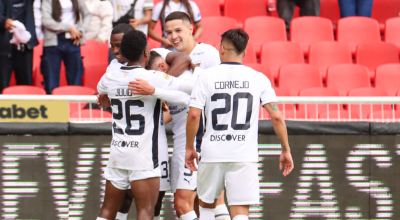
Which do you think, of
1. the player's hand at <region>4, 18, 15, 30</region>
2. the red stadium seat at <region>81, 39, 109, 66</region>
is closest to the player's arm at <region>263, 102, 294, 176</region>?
the player's hand at <region>4, 18, 15, 30</region>

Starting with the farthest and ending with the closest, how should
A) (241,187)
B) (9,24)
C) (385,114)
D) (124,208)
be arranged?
(9,24) < (385,114) < (124,208) < (241,187)

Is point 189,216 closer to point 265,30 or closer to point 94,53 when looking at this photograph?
point 94,53

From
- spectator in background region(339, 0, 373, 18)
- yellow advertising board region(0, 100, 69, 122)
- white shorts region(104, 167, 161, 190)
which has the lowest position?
white shorts region(104, 167, 161, 190)

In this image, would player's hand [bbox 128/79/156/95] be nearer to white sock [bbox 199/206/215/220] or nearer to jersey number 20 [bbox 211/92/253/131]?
jersey number 20 [bbox 211/92/253/131]

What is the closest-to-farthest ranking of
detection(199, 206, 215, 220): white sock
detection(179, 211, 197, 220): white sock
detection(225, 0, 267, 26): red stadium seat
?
detection(199, 206, 215, 220): white sock → detection(179, 211, 197, 220): white sock → detection(225, 0, 267, 26): red stadium seat

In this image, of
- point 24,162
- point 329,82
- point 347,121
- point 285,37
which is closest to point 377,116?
point 347,121

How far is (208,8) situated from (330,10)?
247cm

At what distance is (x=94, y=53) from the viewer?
9414 mm

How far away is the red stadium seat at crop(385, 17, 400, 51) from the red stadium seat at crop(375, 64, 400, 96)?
1.42 metres

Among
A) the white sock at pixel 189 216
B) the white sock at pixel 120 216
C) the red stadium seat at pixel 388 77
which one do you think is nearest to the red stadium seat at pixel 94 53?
the red stadium seat at pixel 388 77

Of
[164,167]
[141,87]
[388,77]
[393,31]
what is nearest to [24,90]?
[164,167]

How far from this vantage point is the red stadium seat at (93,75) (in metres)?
8.67

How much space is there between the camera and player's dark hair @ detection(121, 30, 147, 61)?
14.8 ft

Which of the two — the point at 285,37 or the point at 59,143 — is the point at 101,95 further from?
the point at 285,37
